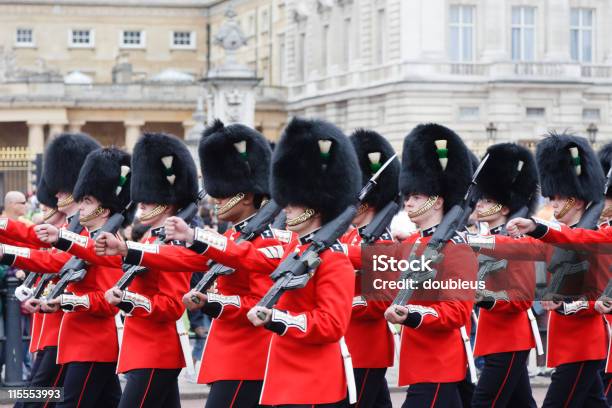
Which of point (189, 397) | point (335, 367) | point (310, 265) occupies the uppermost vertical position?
point (310, 265)

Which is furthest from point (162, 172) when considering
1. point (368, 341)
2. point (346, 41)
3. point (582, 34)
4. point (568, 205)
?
point (346, 41)

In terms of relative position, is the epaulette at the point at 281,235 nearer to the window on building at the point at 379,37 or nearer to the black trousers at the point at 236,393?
the black trousers at the point at 236,393

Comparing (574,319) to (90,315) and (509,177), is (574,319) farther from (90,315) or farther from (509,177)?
(90,315)

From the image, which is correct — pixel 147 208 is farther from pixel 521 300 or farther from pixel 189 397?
pixel 189 397

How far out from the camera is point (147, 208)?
26.9 feet

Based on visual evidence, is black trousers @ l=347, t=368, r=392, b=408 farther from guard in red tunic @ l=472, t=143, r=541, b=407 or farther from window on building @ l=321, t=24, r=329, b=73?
window on building @ l=321, t=24, r=329, b=73

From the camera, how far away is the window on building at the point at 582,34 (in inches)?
1679

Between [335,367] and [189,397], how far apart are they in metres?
4.79

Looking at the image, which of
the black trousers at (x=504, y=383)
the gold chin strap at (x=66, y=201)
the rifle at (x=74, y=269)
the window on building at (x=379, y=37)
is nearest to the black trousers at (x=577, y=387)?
the black trousers at (x=504, y=383)

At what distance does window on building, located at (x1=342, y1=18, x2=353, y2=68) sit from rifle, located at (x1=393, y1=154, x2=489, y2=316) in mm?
38984

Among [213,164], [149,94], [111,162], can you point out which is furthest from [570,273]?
[149,94]

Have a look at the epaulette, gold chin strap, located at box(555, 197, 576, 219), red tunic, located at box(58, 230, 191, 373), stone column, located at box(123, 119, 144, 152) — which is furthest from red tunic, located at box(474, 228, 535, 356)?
stone column, located at box(123, 119, 144, 152)

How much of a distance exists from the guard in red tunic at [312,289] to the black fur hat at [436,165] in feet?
2.69

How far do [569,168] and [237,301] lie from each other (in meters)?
2.31
